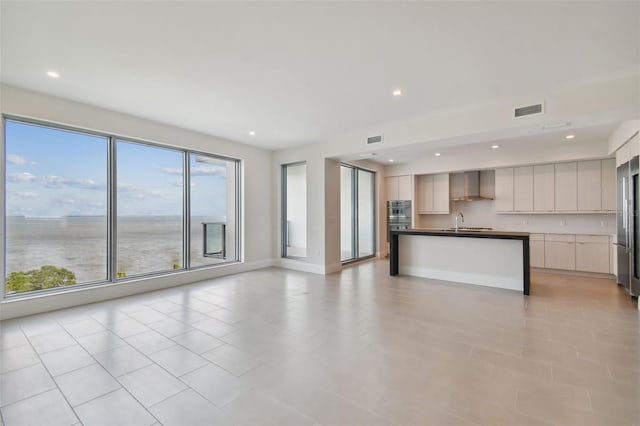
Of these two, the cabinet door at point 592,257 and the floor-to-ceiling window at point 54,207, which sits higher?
the floor-to-ceiling window at point 54,207

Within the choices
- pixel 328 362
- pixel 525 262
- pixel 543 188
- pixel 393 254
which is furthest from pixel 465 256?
pixel 328 362

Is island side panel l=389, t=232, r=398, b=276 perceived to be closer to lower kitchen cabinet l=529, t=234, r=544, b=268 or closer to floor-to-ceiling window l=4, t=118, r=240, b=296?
lower kitchen cabinet l=529, t=234, r=544, b=268

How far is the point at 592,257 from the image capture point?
596 centimetres

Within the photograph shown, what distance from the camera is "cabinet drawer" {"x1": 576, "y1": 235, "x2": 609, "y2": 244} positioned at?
19.3ft

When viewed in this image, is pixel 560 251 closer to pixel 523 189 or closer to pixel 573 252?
pixel 573 252

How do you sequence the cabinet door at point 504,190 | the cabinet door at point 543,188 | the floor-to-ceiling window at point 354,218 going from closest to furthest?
the cabinet door at point 543,188 → the cabinet door at point 504,190 → the floor-to-ceiling window at point 354,218

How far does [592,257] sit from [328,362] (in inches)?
257

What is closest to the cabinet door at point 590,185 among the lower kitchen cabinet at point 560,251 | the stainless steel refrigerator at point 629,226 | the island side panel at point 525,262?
the lower kitchen cabinet at point 560,251

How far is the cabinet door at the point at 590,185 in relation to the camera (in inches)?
237

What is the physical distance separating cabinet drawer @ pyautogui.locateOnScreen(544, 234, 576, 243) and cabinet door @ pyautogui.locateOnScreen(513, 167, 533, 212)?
69 centimetres

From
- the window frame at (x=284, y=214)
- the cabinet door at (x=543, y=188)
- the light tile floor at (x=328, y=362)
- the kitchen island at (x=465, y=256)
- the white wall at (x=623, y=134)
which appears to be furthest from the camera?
the window frame at (x=284, y=214)

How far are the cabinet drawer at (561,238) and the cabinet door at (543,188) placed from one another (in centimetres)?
59

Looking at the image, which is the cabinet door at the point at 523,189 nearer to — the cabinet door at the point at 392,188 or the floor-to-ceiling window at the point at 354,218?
the cabinet door at the point at 392,188

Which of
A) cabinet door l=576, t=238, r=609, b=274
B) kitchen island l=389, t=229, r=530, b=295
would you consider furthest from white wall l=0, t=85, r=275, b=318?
cabinet door l=576, t=238, r=609, b=274
